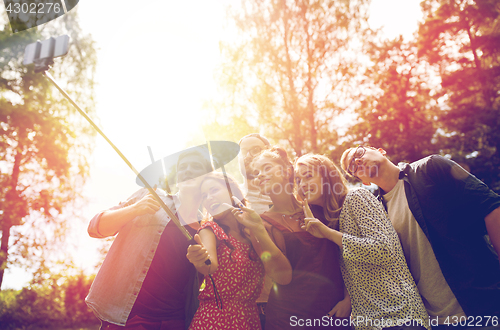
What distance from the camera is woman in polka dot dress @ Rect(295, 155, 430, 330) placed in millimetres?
1911

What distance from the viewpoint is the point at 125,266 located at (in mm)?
2311

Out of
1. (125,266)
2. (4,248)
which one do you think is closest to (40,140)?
(4,248)

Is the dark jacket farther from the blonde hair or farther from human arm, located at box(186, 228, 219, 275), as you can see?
human arm, located at box(186, 228, 219, 275)

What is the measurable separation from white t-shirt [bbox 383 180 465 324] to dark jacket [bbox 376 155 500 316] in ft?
0.15

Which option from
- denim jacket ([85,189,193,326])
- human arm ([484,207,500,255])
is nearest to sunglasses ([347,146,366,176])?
human arm ([484,207,500,255])

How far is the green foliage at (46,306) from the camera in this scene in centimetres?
993

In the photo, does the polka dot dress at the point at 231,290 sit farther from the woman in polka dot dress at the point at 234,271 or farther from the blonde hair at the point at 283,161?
the blonde hair at the point at 283,161

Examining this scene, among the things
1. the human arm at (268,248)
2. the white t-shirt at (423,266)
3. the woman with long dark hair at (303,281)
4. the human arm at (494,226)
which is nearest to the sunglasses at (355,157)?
the white t-shirt at (423,266)

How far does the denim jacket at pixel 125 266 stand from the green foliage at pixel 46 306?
10.3 metres

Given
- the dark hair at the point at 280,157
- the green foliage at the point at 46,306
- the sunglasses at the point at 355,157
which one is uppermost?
the dark hair at the point at 280,157

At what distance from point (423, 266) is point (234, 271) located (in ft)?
4.90

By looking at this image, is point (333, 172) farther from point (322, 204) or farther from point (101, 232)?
point (101, 232)

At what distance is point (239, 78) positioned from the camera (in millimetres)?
11344

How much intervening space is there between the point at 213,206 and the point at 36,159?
35.0 ft
